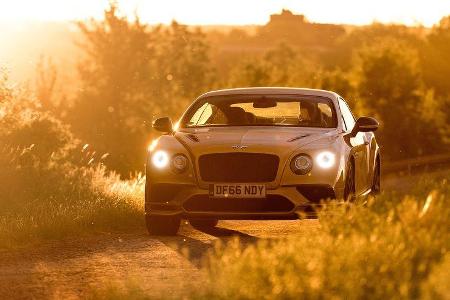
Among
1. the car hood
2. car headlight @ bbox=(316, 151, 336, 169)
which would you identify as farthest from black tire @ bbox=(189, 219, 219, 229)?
car headlight @ bbox=(316, 151, 336, 169)

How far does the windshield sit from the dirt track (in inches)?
52.2

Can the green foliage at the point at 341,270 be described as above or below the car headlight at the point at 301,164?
below

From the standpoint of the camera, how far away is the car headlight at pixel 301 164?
39.6 feet

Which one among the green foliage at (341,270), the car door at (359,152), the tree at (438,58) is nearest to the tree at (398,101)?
the tree at (438,58)

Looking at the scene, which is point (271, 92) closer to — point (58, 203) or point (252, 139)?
point (252, 139)

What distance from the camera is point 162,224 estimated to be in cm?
1293

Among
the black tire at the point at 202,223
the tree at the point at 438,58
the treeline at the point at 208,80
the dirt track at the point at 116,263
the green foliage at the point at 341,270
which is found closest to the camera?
the green foliage at the point at 341,270

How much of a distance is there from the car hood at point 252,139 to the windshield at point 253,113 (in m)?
0.45

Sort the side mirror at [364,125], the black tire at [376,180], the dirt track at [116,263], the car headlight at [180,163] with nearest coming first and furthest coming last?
the dirt track at [116,263] → the car headlight at [180,163] → the side mirror at [364,125] → the black tire at [376,180]

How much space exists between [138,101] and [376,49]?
3951 centimetres

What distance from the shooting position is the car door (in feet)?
44.0

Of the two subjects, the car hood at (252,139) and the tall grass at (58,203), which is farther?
the tall grass at (58,203)

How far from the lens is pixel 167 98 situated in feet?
317

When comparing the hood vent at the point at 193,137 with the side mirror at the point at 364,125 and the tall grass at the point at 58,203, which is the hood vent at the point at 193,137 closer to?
the tall grass at the point at 58,203
